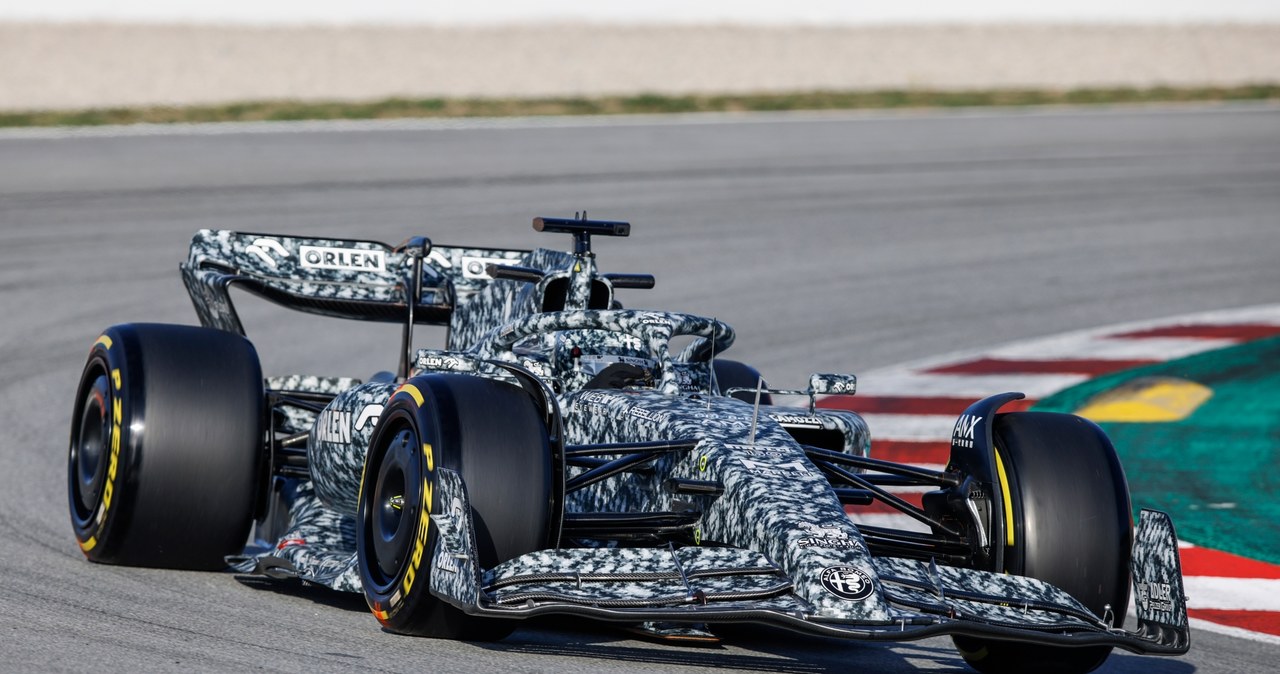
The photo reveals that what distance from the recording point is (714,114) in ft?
75.7

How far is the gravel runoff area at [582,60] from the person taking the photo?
2433 cm

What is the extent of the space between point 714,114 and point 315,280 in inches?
594

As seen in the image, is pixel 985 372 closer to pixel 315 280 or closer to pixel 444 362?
pixel 315 280

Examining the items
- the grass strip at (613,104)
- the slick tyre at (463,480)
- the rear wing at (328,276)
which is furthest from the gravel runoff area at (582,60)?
the slick tyre at (463,480)

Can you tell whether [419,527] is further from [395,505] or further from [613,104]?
[613,104]

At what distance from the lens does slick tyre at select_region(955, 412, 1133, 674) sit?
5.80 meters

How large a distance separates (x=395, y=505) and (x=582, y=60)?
2316 cm

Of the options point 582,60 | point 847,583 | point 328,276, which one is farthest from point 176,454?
point 582,60

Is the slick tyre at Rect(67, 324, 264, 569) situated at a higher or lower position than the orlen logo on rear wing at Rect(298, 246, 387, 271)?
lower

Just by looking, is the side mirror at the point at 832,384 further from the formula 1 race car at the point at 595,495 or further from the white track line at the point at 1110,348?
the white track line at the point at 1110,348

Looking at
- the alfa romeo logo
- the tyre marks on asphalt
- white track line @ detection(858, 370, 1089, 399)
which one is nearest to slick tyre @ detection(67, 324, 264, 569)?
the alfa romeo logo

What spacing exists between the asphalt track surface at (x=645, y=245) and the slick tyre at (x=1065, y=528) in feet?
1.36

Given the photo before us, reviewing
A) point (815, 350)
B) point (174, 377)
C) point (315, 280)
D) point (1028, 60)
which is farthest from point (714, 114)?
point (174, 377)

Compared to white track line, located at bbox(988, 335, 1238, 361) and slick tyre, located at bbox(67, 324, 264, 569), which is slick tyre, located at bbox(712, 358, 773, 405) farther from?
white track line, located at bbox(988, 335, 1238, 361)
